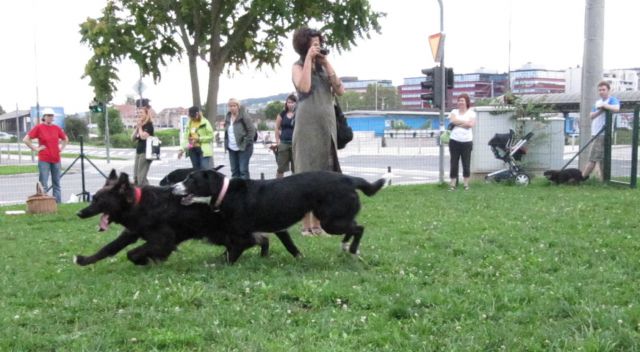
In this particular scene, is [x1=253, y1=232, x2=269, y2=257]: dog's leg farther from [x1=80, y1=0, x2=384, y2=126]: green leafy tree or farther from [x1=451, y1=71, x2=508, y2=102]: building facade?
[x1=451, y1=71, x2=508, y2=102]: building facade

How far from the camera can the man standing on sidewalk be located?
1196cm

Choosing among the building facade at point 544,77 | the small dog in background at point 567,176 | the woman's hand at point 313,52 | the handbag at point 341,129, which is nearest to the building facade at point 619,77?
the building facade at point 544,77

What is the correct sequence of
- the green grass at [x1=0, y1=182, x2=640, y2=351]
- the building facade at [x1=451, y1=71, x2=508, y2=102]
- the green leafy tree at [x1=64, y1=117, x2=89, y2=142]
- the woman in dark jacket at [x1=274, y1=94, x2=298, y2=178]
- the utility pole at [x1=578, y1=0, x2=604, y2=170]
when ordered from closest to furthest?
the green grass at [x1=0, y1=182, x2=640, y2=351] < the woman in dark jacket at [x1=274, y1=94, x2=298, y2=178] < the utility pole at [x1=578, y1=0, x2=604, y2=170] < the green leafy tree at [x1=64, y1=117, x2=89, y2=142] < the building facade at [x1=451, y1=71, x2=508, y2=102]

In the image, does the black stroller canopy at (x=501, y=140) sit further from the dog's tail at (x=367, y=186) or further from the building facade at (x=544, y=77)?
the building facade at (x=544, y=77)

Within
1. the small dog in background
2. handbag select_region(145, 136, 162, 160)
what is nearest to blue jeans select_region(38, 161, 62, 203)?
handbag select_region(145, 136, 162, 160)

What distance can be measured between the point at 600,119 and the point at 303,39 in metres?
8.08

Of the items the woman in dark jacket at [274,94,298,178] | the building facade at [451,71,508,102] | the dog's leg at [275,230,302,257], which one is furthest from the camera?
the building facade at [451,71,508,102]

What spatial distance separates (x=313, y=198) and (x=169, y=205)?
4.09 ft

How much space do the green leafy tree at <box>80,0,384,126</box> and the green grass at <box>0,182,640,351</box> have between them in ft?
18.2

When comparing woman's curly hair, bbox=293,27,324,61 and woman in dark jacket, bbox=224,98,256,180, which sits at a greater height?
woman's curly hair, bbox=293,27,324,61

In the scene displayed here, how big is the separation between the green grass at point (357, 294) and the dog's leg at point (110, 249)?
0.33ft

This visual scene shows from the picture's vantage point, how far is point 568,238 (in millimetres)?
6277

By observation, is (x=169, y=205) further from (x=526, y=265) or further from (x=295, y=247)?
(x=526, y=265)

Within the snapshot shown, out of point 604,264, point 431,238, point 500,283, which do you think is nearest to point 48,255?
point 431,238
